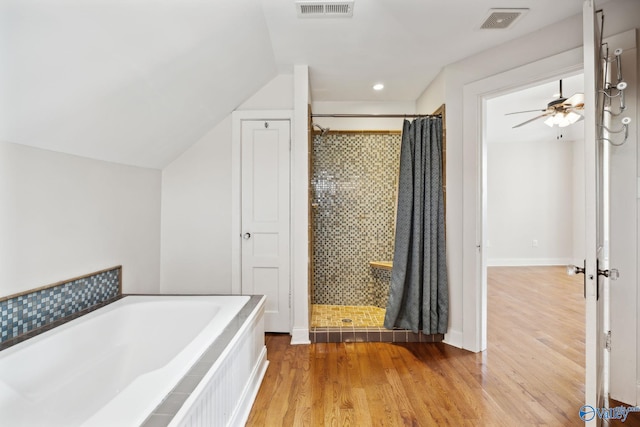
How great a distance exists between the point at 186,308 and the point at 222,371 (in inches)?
31.6

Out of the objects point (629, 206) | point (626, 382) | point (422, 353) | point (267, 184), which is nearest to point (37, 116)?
Answer: point (267, 184)

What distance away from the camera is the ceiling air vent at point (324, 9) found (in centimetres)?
192

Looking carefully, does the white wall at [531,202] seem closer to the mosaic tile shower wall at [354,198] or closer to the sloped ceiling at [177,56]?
the mosaic tile shower wall at [354,198]

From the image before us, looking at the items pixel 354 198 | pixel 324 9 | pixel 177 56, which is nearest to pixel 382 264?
pixel 354 198

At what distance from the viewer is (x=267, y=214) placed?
9.55 feet

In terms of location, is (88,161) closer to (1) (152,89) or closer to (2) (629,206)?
(1) (152,89)

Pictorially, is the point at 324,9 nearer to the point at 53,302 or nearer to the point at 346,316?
the point at 53,302

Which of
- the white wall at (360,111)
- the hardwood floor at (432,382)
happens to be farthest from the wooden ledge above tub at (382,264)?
the white wall at (360,111)

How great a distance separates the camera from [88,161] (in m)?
2.00

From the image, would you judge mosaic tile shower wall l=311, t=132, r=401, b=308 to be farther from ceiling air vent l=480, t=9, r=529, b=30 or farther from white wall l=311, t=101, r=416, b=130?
ceiling air vent l=480, t=9, r=529, b=30

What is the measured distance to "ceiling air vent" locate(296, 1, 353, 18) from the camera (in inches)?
75.6

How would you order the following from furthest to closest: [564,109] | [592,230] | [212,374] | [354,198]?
[354,198] → [564,109] → [592,230] → [212,374]

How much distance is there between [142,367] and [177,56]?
1845 mm

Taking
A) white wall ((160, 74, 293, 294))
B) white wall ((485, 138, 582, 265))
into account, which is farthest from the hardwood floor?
white wall ((485, 138, 582, 265))
